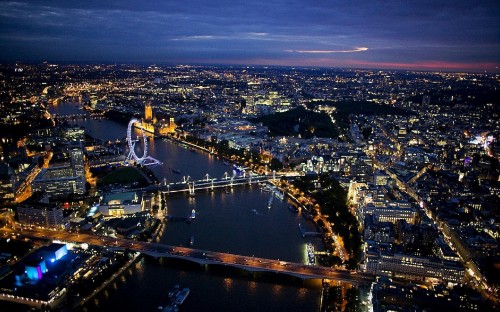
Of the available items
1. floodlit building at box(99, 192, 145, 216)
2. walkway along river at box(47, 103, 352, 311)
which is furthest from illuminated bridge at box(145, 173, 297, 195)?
floodlit building at box(99, 192, 145, 216)

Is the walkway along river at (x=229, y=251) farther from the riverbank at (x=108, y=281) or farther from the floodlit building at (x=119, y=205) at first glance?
the floodlit building at (x=119, y=205)

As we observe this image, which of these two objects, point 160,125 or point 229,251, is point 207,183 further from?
point 160,125

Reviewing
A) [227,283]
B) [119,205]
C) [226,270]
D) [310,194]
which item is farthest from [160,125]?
[227,283]

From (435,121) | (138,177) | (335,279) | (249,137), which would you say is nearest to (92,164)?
(138,177)

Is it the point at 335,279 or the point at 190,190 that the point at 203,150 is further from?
the point at 335,279

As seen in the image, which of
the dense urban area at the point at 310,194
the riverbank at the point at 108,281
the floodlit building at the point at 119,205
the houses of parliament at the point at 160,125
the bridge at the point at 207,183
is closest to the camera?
the riverbank at the point at 108,281

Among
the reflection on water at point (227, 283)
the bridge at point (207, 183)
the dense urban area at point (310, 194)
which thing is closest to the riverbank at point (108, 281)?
the dense urban area at point (310, 194)
